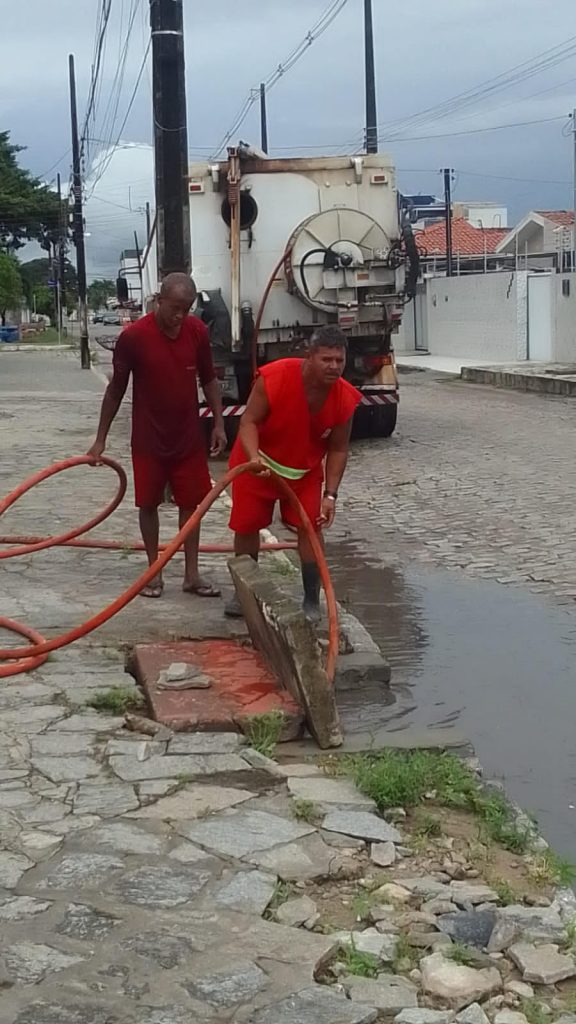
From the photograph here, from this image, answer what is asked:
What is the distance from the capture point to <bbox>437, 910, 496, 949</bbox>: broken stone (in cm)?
359

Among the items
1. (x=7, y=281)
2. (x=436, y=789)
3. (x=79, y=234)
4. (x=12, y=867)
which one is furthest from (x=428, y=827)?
(x=7, y=281)

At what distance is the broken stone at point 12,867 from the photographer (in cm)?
388

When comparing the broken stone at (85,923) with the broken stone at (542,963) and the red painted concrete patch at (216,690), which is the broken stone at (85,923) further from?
the red painted concrete patch at (216,690)

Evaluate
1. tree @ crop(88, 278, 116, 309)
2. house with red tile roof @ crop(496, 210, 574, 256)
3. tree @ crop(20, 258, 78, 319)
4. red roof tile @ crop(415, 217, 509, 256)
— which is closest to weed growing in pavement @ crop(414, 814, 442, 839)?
house with red tile roof @ crop(496, 210, 574, 256)

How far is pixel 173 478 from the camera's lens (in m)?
7.55

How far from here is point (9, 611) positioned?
Answer: 738 centimetres

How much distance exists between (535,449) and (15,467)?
5.91 m

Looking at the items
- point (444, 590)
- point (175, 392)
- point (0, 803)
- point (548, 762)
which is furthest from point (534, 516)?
point (0, 803)

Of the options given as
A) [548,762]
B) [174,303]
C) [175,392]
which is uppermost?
[174,303]

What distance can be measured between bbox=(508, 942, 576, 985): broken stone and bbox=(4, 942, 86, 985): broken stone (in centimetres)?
115

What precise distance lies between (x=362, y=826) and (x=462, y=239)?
58.5 metres

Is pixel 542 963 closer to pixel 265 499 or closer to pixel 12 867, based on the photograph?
pixel 12 867

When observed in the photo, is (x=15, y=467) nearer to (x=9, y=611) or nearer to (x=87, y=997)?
(x=9, y=611)

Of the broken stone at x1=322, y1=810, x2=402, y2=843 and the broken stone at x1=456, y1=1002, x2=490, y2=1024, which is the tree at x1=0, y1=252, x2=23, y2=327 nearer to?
the broken stone at x1=322, y1=810, x2=402, y2=843
